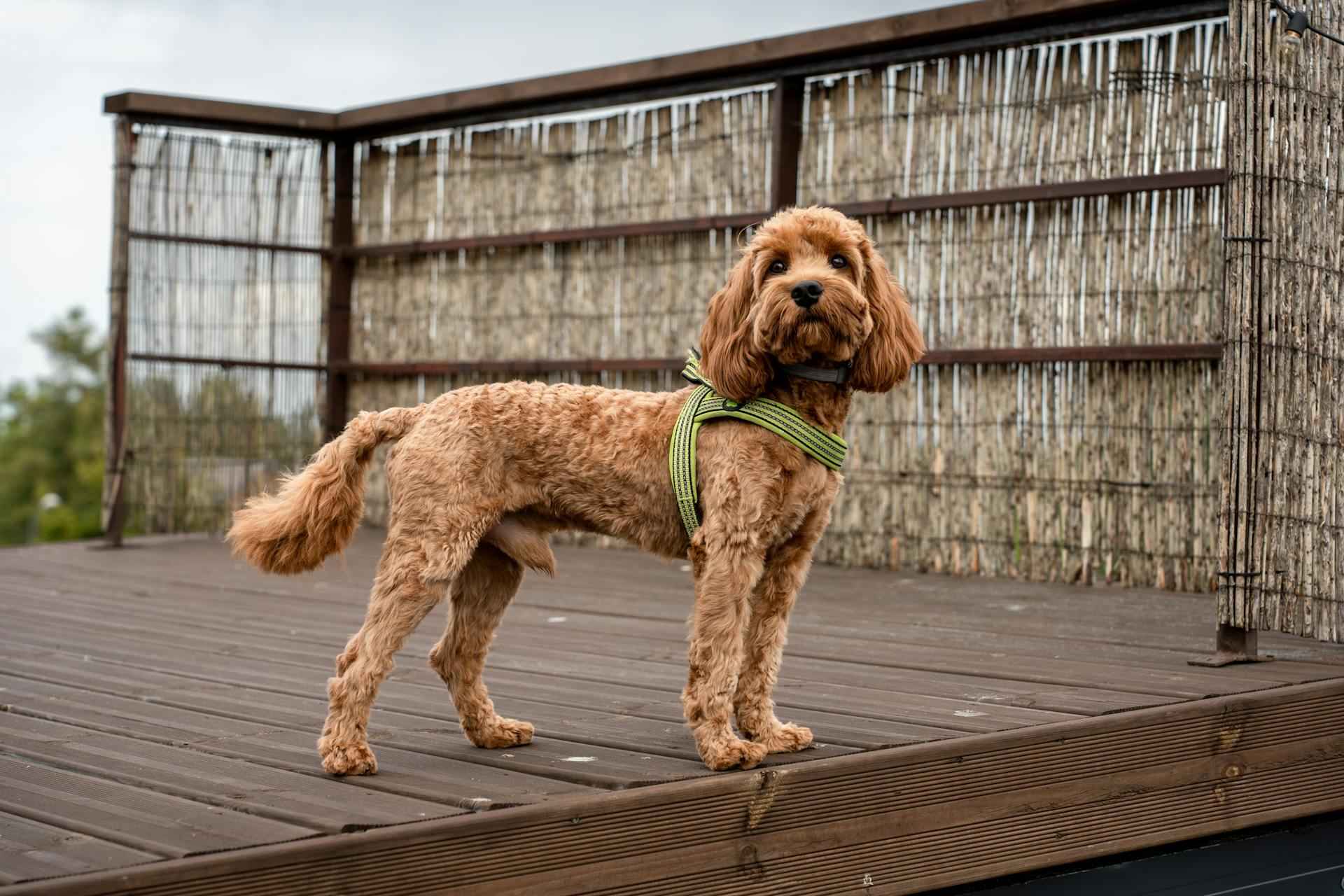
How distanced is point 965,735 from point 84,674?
2.96 meters

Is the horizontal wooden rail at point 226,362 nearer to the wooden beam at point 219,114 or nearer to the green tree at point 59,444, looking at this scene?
the wooden beam at point 219,114

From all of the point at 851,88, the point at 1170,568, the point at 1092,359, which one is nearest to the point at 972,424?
Result: the point at 1092,359

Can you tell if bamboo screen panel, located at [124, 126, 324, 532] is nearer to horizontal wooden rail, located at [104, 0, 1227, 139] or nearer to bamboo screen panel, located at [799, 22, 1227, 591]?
horizontal wooden rail, located at [104, 0, 1227, 139]

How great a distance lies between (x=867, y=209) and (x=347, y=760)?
17.2 ft

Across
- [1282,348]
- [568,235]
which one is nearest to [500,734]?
[1282,348]

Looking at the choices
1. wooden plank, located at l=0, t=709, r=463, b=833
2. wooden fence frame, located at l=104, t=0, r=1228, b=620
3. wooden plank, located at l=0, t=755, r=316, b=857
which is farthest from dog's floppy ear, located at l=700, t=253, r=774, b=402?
wooden fence frame, located at l=104, t=0, r=1228, b=620

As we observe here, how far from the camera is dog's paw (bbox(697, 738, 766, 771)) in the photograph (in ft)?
9.59

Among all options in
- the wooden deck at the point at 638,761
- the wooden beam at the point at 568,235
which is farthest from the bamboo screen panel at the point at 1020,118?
the wooden deck at the point at 638,761

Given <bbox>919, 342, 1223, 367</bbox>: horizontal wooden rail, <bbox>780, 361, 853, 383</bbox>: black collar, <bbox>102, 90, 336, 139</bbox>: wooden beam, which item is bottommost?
<bbox>780, 361, 853, 383</bbox>: black collar

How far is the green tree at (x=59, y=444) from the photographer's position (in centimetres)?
5328

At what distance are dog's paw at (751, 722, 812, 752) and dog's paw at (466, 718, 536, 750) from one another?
0.60m

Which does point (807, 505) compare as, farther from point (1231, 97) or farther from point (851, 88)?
point (851, 88)

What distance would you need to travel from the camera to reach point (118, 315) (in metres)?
8.68

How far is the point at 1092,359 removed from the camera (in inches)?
259
